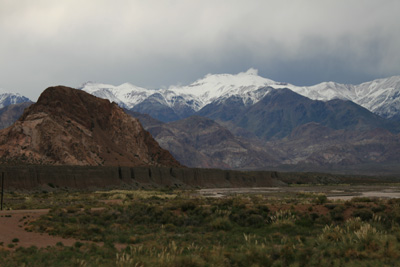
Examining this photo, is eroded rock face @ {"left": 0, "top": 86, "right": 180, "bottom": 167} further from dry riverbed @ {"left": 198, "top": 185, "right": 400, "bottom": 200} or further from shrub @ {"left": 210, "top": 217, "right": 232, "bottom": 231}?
shrub @ {"left": 210, "top": 217, "right": 232, "bottom": 231}

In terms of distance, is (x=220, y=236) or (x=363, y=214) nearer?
(x=220, y=236)

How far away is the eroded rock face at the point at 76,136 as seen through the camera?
103 metres

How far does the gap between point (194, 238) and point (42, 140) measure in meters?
85.6

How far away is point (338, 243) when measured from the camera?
77.5 ft

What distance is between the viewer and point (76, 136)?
112375mm

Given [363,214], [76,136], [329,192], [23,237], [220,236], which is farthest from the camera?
[76,136]

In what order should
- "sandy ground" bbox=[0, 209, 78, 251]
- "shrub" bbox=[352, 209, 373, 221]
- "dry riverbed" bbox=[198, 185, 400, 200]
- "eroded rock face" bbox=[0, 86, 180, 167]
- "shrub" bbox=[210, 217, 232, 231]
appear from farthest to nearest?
"eroded rock face" bbox=[0, 86, 180, 167] < "dry riverbed" bbox=[198, 185, 400, 200] < "shrub" bbox=[210, 217, 232, 231] < "shrub" bbox=[352, 209, 373, 221] < "sandy ground" bbox=[0, 209, 78, 251]

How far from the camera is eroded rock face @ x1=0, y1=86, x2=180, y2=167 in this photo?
336 ft

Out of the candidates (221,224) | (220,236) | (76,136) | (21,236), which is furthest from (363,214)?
(76,136)

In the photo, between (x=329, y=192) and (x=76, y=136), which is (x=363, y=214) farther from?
(x=76, y=136)

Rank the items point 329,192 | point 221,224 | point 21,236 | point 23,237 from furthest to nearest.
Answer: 1. point 329,192
2. point 221,224
3. point 21,236
4. point 23,237

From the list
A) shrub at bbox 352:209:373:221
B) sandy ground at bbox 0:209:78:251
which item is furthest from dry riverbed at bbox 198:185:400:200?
sandy ground at bbox 0:209:78:251

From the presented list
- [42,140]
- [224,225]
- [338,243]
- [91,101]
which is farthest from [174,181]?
[338,243]

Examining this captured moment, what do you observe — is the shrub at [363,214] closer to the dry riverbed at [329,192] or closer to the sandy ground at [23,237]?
the sandy ground at [23,237]
